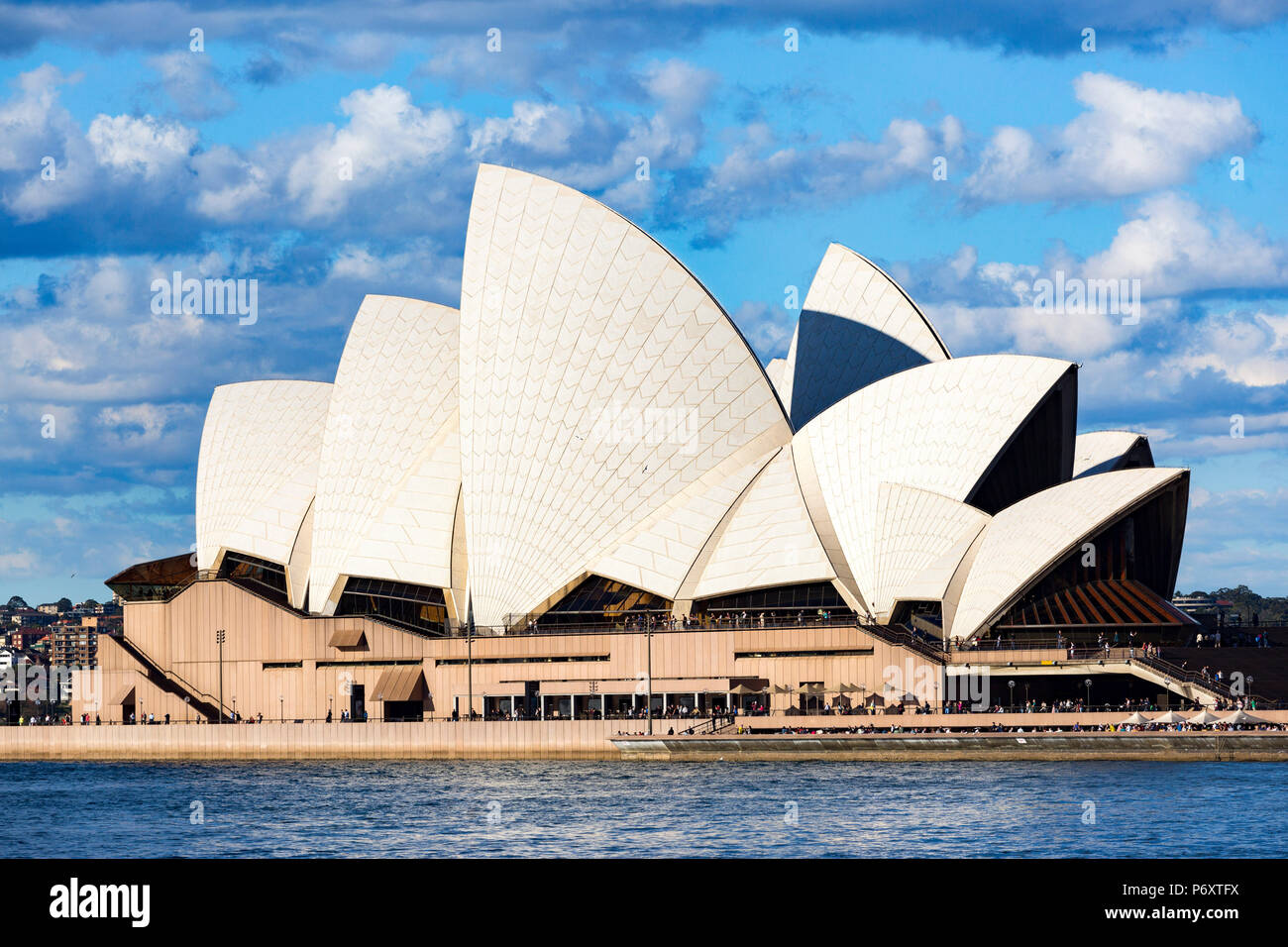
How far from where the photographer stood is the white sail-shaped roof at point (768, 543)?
196 ft

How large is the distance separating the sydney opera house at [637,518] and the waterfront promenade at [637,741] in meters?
3.60

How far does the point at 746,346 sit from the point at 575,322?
7301mm

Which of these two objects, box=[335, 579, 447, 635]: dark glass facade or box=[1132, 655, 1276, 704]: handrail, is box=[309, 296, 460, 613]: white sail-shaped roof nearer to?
box=[335, 579, 447, 635]: dark glass facade

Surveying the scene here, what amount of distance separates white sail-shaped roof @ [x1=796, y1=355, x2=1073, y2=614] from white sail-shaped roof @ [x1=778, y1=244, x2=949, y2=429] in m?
8.04

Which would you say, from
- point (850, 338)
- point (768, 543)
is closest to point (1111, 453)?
point (850, 338)

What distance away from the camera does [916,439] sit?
58.9 m

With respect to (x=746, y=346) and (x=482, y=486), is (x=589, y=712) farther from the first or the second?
(x=746, y=346)

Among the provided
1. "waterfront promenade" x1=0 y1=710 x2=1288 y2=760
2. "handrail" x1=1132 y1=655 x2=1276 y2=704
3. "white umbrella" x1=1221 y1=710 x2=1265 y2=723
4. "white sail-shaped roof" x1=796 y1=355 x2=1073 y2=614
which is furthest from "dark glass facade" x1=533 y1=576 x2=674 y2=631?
"white umbrella" x1=1221 y1=710 x2=1265 y2=723

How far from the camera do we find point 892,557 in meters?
58.4

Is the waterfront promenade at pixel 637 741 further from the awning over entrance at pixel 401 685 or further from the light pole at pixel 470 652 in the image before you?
the awning over entrance at pixel 401 685

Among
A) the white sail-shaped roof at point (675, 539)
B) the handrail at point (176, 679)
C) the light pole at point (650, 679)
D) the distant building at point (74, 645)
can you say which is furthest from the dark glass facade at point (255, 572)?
the distant building at point (74, 645)
